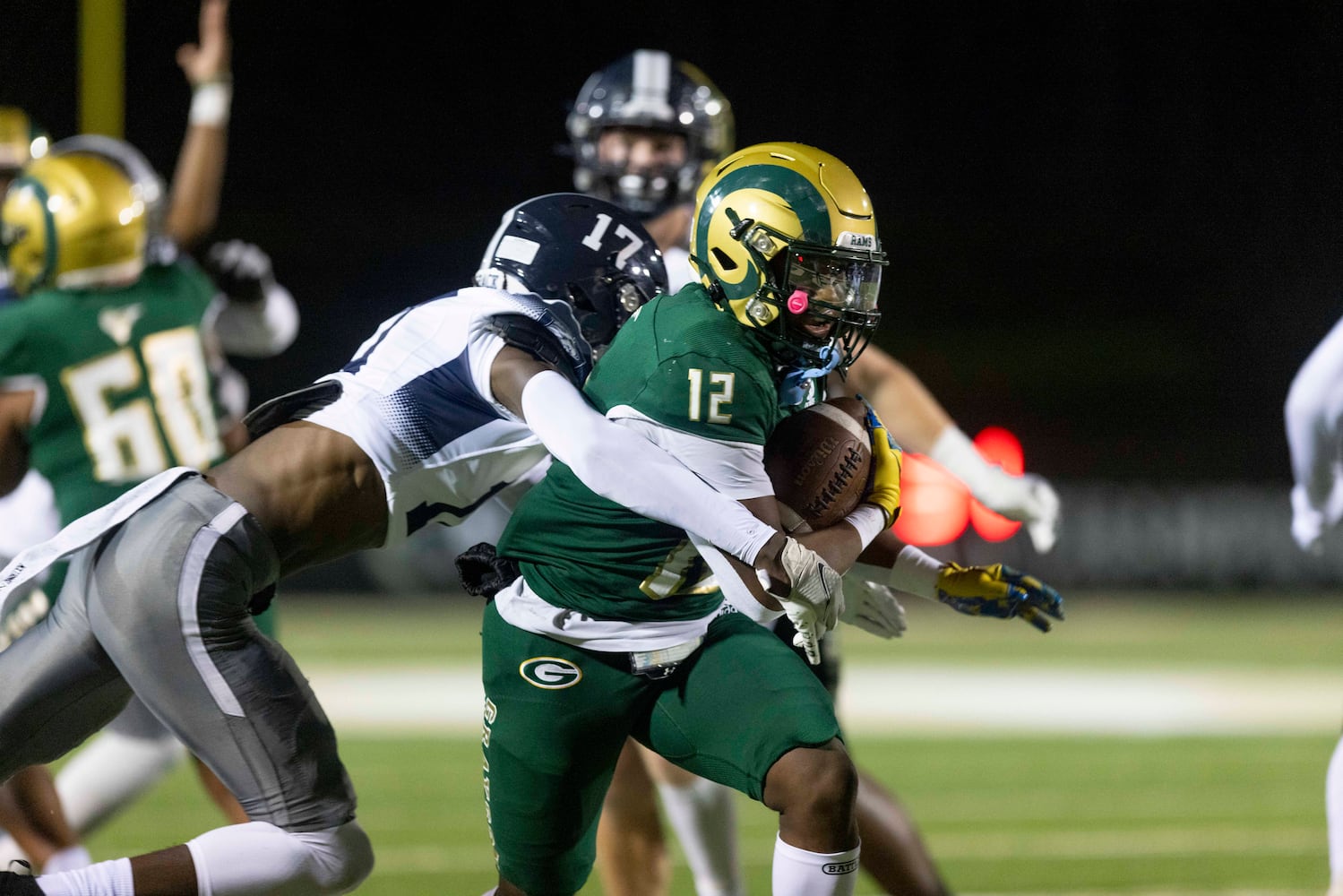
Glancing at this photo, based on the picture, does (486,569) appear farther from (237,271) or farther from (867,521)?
(237,271)

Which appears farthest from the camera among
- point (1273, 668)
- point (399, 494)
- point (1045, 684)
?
point (1273, 668)

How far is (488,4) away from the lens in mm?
17109

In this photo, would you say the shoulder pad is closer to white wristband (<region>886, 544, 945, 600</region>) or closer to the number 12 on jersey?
the number 12 on jersey

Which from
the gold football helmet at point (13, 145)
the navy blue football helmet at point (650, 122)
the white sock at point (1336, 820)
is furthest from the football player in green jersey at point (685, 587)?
the gold football helmet at point (13, 145)

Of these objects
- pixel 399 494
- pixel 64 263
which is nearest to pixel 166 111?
pixel 64 263

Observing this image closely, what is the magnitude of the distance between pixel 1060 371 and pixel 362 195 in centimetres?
740

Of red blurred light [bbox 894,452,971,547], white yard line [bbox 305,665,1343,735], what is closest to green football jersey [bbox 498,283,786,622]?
white yard line [bbox 305,665,1343,735]

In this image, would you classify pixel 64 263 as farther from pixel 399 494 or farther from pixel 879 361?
pixel 879 361

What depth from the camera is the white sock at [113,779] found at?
12.2 ft

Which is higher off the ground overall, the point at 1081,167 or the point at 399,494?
the point at 399,494

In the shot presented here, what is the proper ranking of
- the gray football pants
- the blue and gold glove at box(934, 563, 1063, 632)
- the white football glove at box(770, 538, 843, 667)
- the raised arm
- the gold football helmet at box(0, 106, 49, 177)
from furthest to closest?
the gold football helmet at box(0, 106, 49, 177) < the raised arm < the blue and gold glove at box(934, 563, 1063, 632) < the gray football pants < the white football glove at box(770, 538, 843, 667)

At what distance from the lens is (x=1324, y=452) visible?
3.08 meters

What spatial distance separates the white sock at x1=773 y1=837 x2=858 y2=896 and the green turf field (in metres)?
1.96

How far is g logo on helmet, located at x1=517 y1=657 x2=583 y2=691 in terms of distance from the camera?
8.76 ft
